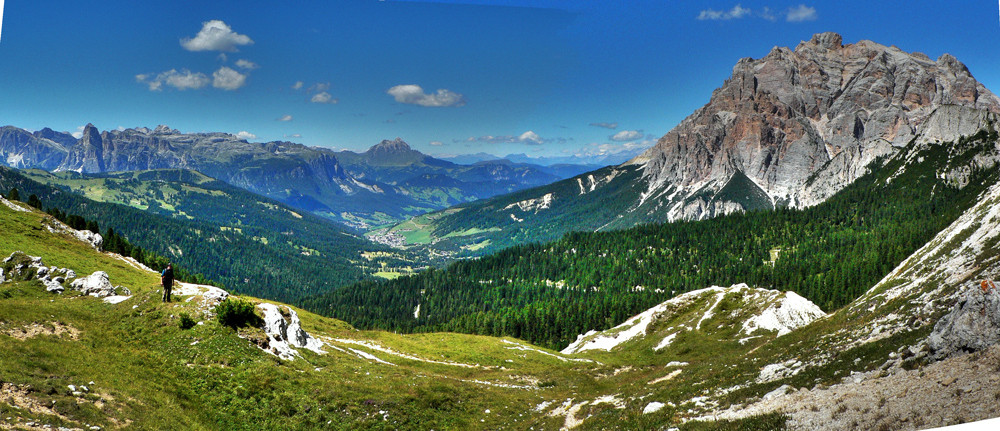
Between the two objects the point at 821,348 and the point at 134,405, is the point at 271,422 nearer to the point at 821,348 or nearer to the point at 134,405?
the point at 134,405

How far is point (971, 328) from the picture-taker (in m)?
18.0

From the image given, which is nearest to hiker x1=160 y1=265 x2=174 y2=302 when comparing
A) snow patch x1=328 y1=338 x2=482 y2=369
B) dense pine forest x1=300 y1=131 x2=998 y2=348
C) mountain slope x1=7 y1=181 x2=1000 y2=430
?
mountain slope x1=7 y1=181 x2=1000 y2=430

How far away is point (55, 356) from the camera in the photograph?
18.9 m

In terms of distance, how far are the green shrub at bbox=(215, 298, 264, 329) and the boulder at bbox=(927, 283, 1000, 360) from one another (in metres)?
38.1

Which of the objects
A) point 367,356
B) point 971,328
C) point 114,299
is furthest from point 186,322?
point 971,328

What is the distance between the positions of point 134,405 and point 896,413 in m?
25.8

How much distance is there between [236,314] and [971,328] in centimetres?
3942

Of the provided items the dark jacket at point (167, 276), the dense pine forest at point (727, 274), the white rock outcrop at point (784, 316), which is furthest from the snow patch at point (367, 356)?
the dense pine forest at point (727, 274)

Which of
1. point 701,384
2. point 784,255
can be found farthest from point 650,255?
point 701,384

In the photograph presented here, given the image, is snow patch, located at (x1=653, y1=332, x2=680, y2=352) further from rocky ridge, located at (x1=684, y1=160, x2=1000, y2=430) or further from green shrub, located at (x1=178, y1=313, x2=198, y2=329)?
green shrub, located at (x1=178, y1=313, x2=198, y2=329)

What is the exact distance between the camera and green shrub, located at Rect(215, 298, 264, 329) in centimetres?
3045

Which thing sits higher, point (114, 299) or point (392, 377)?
point (114, 299)

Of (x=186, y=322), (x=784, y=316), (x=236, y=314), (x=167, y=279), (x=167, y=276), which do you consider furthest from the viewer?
(x=784, y=316)

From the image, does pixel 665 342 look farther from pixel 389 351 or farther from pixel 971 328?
pixel 971 328
